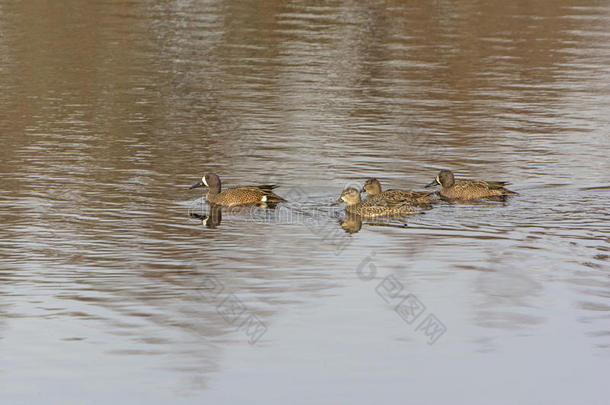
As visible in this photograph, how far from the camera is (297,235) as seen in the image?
629 inches

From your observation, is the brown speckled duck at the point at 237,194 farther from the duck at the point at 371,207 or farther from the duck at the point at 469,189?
the duck at the point at 469,189

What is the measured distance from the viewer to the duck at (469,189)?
59.4ft

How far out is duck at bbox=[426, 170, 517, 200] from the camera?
18.1 meters

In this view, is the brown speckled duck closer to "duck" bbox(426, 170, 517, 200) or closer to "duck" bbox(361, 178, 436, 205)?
"duck" bbox(361, 178, 436, 205)

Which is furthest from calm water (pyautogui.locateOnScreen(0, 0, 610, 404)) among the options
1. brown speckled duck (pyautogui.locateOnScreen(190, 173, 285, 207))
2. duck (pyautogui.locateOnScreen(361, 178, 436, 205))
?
duck (pyautogui.locateOnScreen(361, 178, 436, 205))

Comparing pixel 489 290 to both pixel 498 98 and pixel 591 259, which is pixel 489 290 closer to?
pixel 591 259

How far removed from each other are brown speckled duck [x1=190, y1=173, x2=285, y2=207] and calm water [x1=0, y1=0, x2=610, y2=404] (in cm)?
27

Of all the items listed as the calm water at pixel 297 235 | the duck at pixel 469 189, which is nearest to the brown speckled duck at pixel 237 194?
the calm water at pixel 297 235

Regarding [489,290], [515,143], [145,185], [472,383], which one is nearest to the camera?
[472,383]

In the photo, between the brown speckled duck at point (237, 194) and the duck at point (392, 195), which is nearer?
the duck at point (392, 195)

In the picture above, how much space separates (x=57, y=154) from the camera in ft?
70.8

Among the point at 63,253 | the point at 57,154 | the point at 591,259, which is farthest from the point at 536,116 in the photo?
the point at 63,253

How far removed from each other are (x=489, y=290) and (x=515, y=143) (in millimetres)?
10613

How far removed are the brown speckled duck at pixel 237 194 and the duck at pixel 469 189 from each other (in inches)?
97.6
